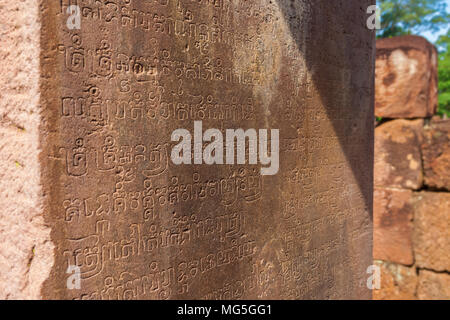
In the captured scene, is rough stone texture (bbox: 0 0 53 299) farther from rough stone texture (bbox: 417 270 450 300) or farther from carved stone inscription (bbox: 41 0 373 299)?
rough stone texture (bbox: 417 270 450 300)

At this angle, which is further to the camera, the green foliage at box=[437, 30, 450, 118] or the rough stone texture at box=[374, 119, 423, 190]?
the green foliage at box=[437, 30, 450, 118]

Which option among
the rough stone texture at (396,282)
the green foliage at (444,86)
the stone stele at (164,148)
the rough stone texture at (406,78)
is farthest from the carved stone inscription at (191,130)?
the green foliage at (444,86)

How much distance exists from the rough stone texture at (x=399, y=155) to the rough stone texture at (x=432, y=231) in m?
0.20

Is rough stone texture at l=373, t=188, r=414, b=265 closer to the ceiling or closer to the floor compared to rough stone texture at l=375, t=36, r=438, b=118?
closer to the floor

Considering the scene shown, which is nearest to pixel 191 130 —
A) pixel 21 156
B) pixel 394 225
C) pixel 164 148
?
pixel 164 148

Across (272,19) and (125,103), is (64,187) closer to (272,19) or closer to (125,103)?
(125,103)

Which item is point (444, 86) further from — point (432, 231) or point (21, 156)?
point (21, 156)

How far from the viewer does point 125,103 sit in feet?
4.69

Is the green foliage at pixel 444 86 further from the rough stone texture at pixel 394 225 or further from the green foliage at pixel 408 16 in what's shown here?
the rough stone texture at pixel 394 225

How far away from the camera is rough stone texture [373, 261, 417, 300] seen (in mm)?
4152

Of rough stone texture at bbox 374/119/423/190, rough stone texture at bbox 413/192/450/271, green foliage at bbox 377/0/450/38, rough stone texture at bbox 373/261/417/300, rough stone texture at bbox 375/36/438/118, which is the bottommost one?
rough stone texture at bbox 373/261/417/300

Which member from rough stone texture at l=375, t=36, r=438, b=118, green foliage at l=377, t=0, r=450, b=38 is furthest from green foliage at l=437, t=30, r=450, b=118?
rough stone texture at l=375, t=36, r=438, b=118

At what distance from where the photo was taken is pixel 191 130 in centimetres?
163

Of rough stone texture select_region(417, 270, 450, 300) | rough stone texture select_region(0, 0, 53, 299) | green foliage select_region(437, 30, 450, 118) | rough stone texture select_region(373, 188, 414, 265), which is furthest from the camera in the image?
green foliage select_region(437, 30, 450, 118)
